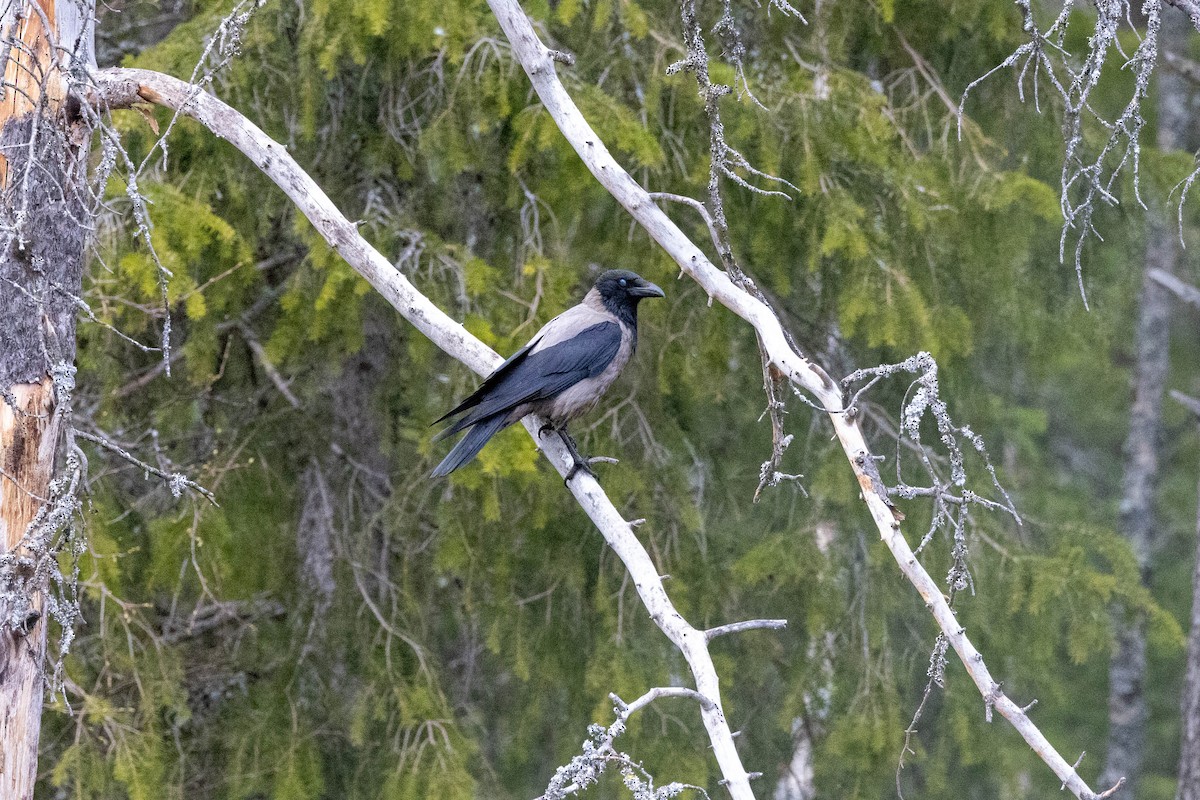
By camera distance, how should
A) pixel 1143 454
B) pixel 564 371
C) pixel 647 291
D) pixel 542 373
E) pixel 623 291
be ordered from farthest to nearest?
pixel 1143 454 < pixel 623 291 < pixel 647 291 < pixel 564 371 < pixel 542 373

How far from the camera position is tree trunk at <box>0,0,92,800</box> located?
431cm

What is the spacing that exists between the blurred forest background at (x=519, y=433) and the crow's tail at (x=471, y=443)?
1.05ft

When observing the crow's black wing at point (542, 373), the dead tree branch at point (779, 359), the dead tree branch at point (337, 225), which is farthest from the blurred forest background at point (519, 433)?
the dead tree branch at point (779, 359)

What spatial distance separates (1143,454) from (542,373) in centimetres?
762

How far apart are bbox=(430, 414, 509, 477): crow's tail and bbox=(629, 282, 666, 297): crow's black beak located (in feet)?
3.57

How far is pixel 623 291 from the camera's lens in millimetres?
6199

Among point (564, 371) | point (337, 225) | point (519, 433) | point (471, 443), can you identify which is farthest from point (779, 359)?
point (519, 433)

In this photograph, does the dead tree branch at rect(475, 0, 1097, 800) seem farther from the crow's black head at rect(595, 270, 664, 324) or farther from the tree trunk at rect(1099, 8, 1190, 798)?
the tree trunk at rect(1099, 8, 1190, 798)

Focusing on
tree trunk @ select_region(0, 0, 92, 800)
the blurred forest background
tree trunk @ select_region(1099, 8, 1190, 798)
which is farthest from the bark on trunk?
tree trunk @ select_region(0, 0, 92, 800)

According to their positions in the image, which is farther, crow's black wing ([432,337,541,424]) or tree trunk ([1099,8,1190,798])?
tree trunk ([1099,8,1190,798])

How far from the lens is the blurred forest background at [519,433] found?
5.98 meters

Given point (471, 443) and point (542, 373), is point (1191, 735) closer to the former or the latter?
point (542, 373)

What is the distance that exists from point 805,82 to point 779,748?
3.92 meters

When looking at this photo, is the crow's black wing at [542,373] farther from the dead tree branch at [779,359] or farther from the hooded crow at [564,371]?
the dead tree branch at [779,359]
